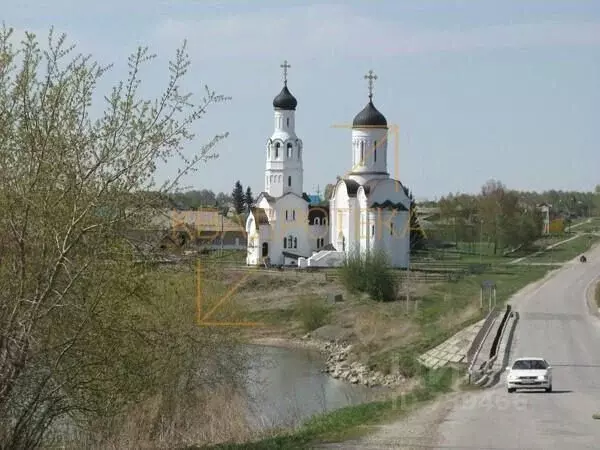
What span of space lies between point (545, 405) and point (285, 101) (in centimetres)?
6026

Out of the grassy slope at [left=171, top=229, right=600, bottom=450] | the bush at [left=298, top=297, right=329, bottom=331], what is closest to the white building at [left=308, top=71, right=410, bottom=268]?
the grassy slope at [left=171, top=229, right=600, bottom=450]

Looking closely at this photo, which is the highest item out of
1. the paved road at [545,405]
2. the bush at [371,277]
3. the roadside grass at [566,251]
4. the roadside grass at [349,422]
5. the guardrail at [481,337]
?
the roadside grass at [566,251]

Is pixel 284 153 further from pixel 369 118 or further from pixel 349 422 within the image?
pixel 349 422

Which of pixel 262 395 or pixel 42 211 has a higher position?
pixel 42 211

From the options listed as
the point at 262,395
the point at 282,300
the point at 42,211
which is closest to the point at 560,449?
the point at 42,211

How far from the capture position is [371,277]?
60.8 m

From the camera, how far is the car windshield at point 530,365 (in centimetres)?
2328

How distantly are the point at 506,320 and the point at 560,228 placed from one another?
87.4 meters

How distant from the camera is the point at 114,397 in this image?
13.6m

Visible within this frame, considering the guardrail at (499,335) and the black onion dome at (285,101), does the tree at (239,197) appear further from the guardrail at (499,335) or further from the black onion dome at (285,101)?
the guardrail at (499,335)

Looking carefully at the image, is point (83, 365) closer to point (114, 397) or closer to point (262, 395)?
point (114, 397)

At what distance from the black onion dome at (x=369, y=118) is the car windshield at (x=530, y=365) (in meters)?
52.2

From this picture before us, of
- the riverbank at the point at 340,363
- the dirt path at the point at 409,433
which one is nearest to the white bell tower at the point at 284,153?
the riverbank at the point at 340,363

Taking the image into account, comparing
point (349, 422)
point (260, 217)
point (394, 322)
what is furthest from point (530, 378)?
point (260, 217)
